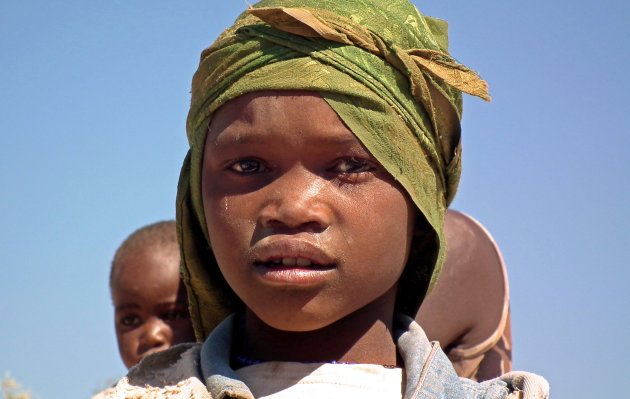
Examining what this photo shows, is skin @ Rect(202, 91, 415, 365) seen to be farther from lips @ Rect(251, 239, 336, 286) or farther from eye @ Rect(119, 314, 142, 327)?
eye @ Rect(119, 314, 142, 327)

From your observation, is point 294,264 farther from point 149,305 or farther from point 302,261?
point 149,305

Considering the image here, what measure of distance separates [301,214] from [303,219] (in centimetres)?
2

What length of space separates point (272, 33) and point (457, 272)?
6.28 ft

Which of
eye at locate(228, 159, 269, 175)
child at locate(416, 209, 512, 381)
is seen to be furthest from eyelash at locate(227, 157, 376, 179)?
child at locate(416, 209, 512, 381)

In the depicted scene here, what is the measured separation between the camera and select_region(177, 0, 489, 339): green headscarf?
10.9 feet

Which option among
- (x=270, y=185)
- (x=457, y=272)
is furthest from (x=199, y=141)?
(x=457, y=272)

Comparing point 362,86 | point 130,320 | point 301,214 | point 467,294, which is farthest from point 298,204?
point 130,320

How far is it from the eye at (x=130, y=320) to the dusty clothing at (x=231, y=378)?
6.73 feet

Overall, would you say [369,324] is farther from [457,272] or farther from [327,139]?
[457,272]

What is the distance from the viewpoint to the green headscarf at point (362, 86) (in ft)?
10.9

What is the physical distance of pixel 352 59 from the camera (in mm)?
3348

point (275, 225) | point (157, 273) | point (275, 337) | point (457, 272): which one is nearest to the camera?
point (275, 225)

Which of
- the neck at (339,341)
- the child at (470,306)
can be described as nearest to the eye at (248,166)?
the neck at (339,341)

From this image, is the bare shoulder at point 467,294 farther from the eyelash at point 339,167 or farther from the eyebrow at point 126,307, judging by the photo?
the eyelash at point 339,167
